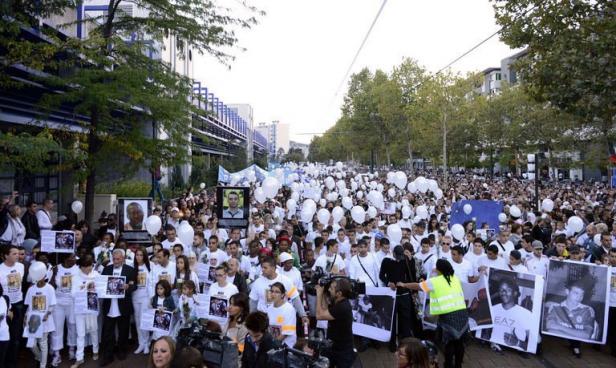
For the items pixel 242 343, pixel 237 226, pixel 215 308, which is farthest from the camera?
pixel 237 226

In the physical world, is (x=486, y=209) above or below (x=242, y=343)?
above

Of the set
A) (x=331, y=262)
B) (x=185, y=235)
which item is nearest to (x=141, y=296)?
(x=185, y=235)

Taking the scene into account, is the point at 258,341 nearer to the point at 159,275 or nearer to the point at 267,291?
the point at 267,291

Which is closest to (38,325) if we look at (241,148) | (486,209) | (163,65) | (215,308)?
(215,308)

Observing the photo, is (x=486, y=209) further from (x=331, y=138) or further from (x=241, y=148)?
(x=331, y=138)

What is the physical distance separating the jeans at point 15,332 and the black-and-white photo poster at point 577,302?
7307mm

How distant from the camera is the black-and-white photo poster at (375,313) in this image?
7.16 m

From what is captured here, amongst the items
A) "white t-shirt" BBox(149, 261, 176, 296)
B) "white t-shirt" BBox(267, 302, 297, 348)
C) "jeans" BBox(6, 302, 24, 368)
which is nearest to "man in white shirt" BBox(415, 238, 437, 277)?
"white t-shirt" BBox(267, 302, 297, 348)

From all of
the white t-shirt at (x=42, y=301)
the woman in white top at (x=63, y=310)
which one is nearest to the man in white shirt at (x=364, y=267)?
the woman in white top at (x=63, y=310)

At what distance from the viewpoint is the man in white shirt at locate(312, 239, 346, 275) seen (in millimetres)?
7819

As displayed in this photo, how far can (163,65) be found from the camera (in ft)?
38.5

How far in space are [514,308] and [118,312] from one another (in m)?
5.69

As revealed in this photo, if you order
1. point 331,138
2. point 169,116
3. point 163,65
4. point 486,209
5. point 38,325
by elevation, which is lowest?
point 38,325

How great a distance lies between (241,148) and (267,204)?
3520 centimetres
